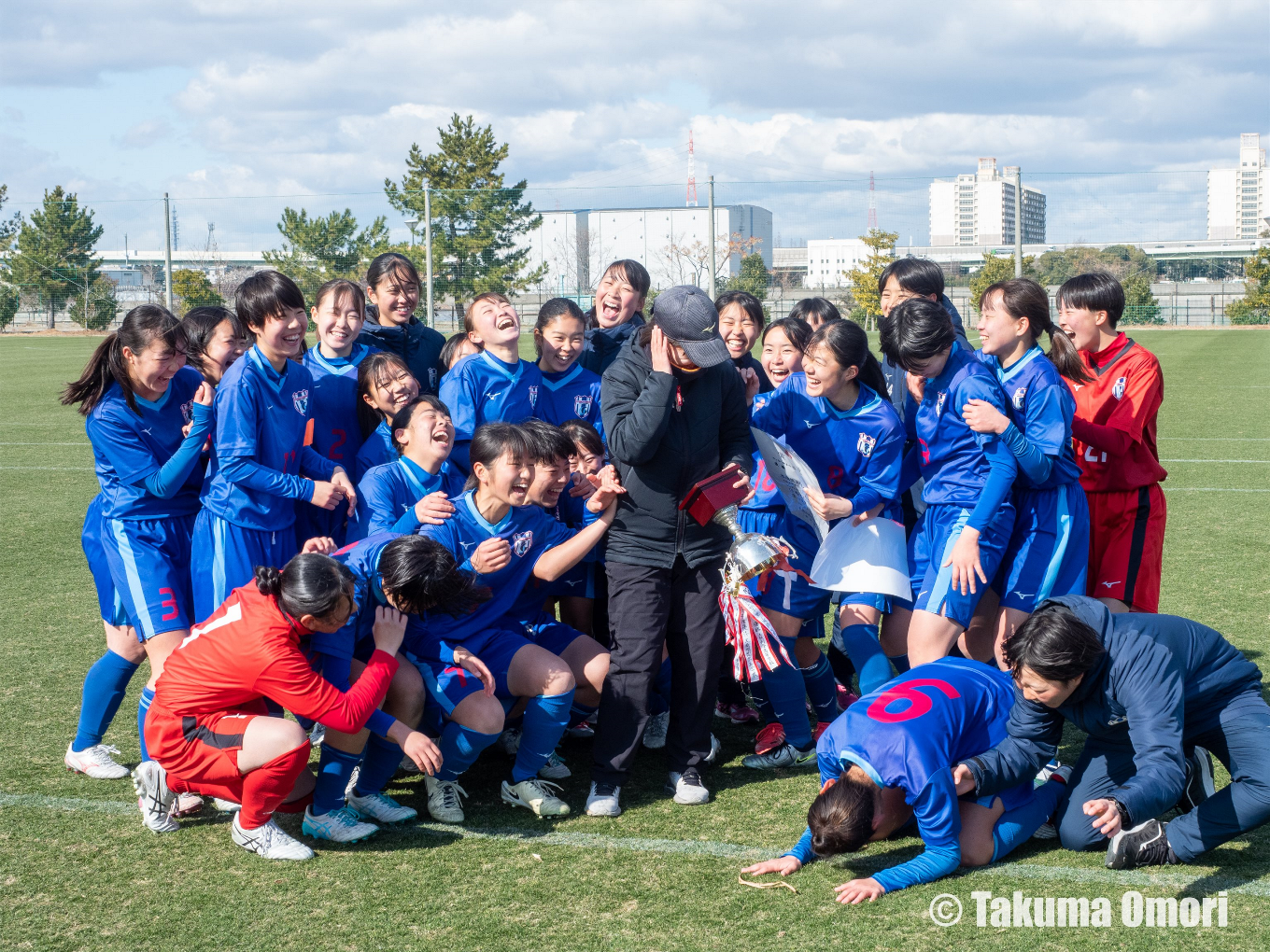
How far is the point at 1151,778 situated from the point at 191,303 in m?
23.9

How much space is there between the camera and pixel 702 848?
337 centimetres

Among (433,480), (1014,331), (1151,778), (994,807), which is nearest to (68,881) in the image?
(433,480)

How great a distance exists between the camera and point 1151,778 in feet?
9.78

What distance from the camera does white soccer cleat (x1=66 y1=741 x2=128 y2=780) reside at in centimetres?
391

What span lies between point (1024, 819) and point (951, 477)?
1180 millimetres

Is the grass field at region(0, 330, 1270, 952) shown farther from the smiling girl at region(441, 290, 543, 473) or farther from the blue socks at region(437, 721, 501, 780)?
the smiling girl at region(441, 290, 543, 473)

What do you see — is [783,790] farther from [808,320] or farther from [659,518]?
[808,320]

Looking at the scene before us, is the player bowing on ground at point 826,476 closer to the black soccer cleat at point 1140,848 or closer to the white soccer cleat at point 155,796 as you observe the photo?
the black soccer cleat at point 1140,848

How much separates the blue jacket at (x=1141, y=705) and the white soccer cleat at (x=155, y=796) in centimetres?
248

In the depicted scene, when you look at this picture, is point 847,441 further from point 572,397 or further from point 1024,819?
point 1024,819


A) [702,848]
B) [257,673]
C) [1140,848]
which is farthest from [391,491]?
[1140,848]

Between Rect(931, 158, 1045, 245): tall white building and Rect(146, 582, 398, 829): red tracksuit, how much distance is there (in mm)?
21144

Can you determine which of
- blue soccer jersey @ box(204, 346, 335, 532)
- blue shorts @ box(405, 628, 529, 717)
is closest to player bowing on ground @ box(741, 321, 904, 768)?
blue shorts @ box(405, 628, 529, 717)

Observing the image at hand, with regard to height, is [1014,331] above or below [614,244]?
below
